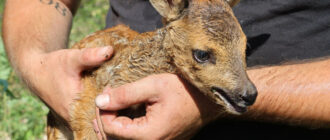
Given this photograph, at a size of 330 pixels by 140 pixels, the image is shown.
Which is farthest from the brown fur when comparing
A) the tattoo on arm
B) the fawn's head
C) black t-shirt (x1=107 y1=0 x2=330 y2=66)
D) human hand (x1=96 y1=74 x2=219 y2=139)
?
the tattoo on arm

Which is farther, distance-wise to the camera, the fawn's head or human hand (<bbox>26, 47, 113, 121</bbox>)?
human hand (<bbox>26, 47, 113, 121</bbox>)

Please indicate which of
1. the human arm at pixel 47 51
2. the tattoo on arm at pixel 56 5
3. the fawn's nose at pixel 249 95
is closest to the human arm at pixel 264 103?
the fawn's nose at pixel 249 95

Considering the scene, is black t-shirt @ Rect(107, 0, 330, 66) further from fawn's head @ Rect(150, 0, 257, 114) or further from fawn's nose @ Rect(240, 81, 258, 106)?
fawn's nose @ Rect(240, 81, 258, 106)

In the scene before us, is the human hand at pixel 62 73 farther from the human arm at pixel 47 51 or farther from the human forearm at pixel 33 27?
the human forearm at pixel 33 27

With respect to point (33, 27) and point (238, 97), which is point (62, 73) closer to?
point (33, 27)

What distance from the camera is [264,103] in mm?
2670

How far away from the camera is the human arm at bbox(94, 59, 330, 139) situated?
8.18ft

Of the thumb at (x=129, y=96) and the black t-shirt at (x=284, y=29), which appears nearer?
the thumb at (x=129, y=96)

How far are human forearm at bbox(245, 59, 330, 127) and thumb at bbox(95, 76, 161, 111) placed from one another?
0.70 metres

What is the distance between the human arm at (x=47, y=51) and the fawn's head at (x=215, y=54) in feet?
1.97

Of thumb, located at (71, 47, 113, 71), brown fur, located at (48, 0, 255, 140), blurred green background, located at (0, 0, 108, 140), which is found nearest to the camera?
brown fur, located at (48, 0, 255, 140)

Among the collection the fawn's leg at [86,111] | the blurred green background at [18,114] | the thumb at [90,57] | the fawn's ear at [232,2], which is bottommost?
the blurred green background at [18,114]

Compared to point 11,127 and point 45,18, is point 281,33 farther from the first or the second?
point 11,127

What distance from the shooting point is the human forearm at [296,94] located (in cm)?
266
